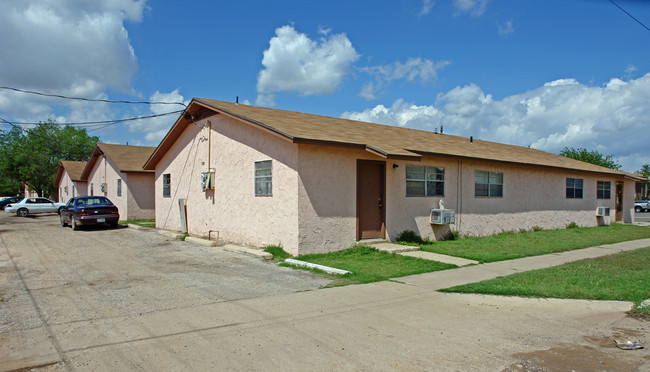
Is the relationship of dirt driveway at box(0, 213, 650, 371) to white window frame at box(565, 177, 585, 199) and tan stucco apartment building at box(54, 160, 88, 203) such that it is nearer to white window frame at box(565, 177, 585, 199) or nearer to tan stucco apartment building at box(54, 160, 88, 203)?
white window frame at box(565, 177, 585, 199)

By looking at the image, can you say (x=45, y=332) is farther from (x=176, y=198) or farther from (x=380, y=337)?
(x=176, y=198)

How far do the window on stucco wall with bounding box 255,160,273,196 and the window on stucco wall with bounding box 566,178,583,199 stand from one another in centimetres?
1579

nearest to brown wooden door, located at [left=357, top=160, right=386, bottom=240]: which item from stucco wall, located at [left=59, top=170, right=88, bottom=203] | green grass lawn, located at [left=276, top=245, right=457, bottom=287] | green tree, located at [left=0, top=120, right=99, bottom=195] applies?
green grass lawn, located at [left=276, top=245, right=457, bottom=287]

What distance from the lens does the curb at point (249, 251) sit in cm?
1119

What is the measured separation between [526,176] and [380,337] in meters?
15.5

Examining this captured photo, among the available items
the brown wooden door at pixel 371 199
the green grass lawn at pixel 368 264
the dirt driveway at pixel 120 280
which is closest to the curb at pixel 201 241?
the dirt driveway at pixel 120 280

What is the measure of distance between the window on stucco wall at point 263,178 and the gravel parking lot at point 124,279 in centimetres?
198

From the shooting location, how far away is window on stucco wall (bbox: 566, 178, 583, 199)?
21109mm

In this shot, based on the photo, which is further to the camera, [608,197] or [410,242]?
[608,197]

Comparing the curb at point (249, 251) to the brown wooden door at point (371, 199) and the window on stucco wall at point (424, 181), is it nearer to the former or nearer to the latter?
the brown wooden door at point (371, 199)

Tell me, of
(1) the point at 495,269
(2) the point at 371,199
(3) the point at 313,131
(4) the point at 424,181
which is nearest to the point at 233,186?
(3) the point at 313,131

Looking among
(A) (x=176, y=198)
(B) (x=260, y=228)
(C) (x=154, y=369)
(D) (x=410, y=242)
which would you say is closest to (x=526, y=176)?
(D) (x=410, y=242)

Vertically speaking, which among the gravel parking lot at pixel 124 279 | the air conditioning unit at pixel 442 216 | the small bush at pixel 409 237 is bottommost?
the gravel parking lot at pixel 124 279

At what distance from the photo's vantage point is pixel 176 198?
18.2m
